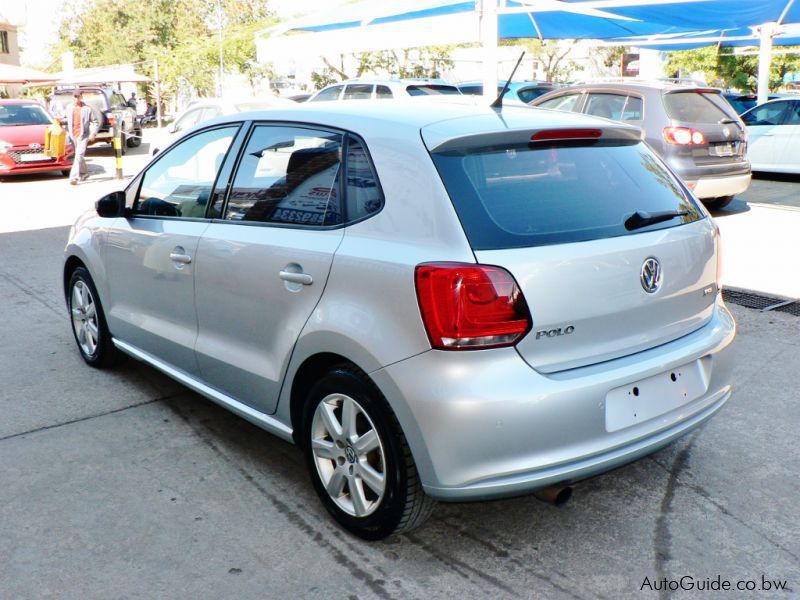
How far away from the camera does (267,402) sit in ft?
12.1

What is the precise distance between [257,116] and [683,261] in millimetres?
1993

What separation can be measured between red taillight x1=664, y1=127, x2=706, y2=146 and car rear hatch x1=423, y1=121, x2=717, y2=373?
7.63m

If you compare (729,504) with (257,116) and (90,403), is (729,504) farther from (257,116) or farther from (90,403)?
(90,403)

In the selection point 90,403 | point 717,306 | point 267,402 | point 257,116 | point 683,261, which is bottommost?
point 90,403

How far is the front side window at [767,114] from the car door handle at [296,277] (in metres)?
13.4

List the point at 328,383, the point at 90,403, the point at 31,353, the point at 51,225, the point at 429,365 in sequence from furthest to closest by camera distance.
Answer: the point at 51,225 → the point at 31,353 → the point at 90,403 → the point at 328,383 → the point at 429,365

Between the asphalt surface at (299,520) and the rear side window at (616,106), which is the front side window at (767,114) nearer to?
the rear side window at (616,106)

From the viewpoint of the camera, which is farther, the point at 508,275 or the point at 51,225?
the point at 51,225

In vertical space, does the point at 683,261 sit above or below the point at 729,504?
above

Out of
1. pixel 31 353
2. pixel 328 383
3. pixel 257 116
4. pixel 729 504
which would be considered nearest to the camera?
pixel 328 383

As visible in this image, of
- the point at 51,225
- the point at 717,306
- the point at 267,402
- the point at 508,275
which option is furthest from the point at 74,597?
the point at 51,225

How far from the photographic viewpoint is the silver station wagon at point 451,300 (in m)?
2.87

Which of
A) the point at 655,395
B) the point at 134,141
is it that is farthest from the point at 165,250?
the point at 134,141

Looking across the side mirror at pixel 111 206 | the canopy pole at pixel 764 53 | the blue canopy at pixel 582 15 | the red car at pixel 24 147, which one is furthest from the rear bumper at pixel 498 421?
the canopy pole at pixel 764 53
